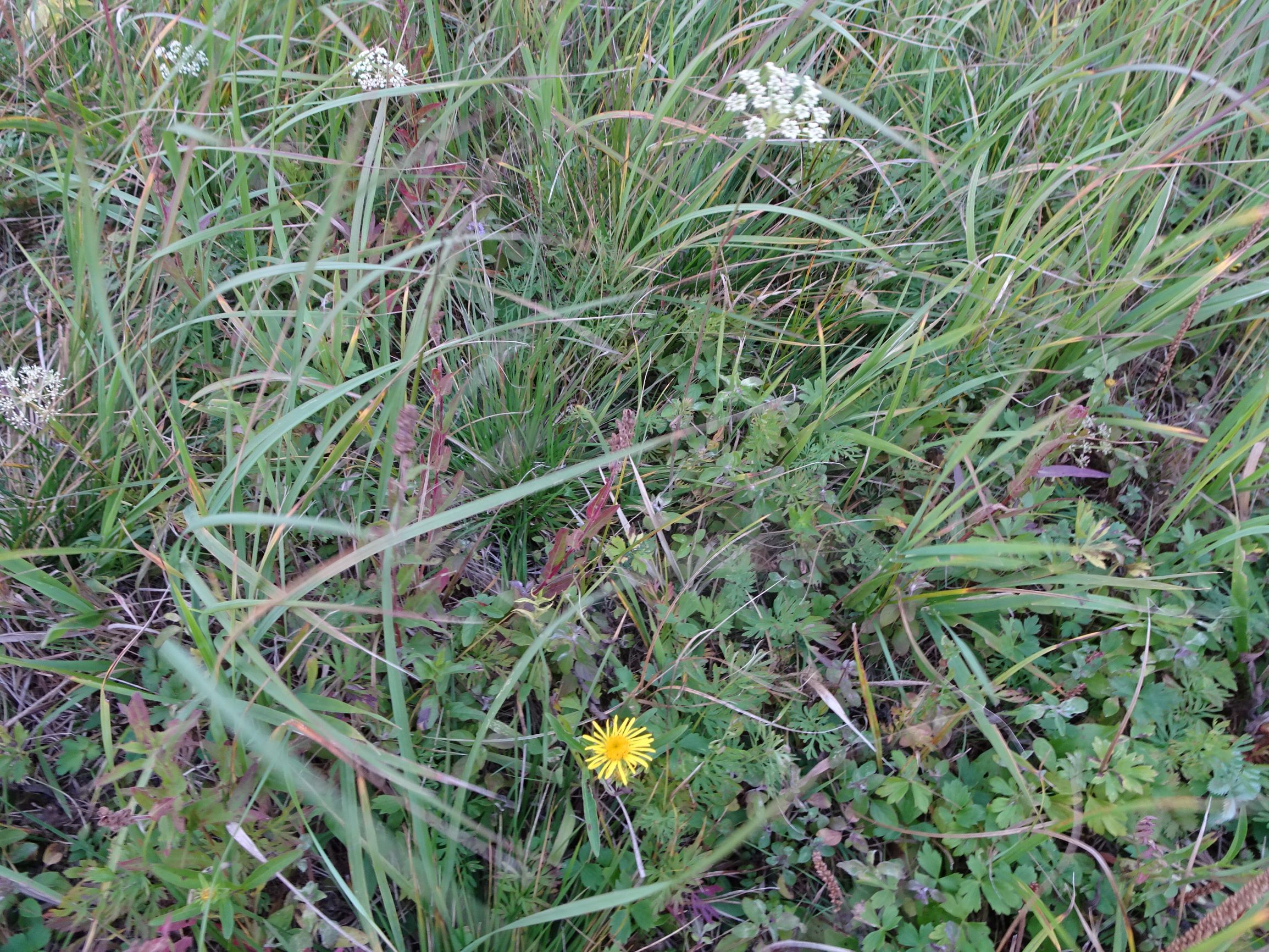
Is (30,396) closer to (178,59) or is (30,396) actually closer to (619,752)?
(178,59)

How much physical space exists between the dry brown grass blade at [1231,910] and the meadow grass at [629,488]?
2cm

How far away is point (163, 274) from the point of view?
62.3 inches

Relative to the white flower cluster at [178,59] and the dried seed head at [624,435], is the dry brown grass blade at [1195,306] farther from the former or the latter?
the white flower cluster at [178,59]

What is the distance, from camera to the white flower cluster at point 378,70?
5.15 ft

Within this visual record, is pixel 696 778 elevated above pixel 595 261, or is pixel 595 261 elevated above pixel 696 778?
pixel 595 261

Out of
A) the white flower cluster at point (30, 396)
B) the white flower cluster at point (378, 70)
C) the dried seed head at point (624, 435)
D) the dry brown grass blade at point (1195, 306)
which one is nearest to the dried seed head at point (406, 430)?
the dried seed head at point (624, 435)

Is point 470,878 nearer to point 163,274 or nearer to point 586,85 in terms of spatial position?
point 163,274

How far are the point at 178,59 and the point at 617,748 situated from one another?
156 cm

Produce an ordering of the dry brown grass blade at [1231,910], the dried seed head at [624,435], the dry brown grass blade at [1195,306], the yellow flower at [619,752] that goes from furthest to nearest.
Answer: the dry brown grass blade at [1195,306] < the dried seed head at [624,435] < the yellow flower at [619,752] < the dry brown grass blade at [1231,910]

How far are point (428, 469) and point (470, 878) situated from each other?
660mm

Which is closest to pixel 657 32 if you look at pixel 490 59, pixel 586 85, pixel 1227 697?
pixel 586 85

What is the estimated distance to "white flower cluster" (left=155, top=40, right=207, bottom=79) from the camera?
1575mm

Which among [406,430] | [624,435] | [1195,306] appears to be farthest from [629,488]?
[1195,306]

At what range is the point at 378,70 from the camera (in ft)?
5.39
